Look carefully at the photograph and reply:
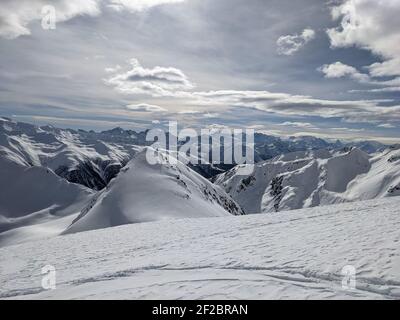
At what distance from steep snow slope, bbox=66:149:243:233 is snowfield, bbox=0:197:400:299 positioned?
94.2ft

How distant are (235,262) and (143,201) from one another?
164ft

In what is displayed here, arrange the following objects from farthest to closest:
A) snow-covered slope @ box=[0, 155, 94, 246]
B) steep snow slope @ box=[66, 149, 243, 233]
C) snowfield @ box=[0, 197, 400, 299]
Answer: snow-covered slope @ box=[0, 155, 94, 246] < steep snow slope @ box=[66, 149, 243, 233] < snowfield @ box=[0, 197, 400, 299]

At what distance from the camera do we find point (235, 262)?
14.4m

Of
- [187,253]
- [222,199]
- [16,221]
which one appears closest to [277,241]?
[187,253]

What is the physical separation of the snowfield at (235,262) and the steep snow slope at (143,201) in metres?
28.7

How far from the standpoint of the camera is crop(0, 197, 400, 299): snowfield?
426 inches

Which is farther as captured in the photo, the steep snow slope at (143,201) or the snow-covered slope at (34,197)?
the snow-covered slope at (34,197)

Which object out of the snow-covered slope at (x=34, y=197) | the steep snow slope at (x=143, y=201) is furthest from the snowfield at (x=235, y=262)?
the snow-covered slope at (x=34, y=197)

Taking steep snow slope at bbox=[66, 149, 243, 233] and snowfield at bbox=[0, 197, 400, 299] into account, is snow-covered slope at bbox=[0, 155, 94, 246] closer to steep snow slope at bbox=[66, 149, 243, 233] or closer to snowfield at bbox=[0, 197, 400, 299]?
steep snow slope at bbox=[66, 149, 243, 233]

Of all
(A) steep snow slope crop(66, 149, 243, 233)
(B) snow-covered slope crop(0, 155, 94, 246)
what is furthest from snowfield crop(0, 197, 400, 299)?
(B) snow-covered slope crop(0, 155, 94, 246)

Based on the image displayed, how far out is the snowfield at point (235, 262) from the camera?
10812mm

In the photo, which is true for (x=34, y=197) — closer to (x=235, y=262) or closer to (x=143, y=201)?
(x=143, y=201)

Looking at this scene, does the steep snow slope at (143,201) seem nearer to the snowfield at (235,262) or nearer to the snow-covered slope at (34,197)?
the snowfield at (235,262)

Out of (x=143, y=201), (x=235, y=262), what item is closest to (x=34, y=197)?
(x=143, y=201)
